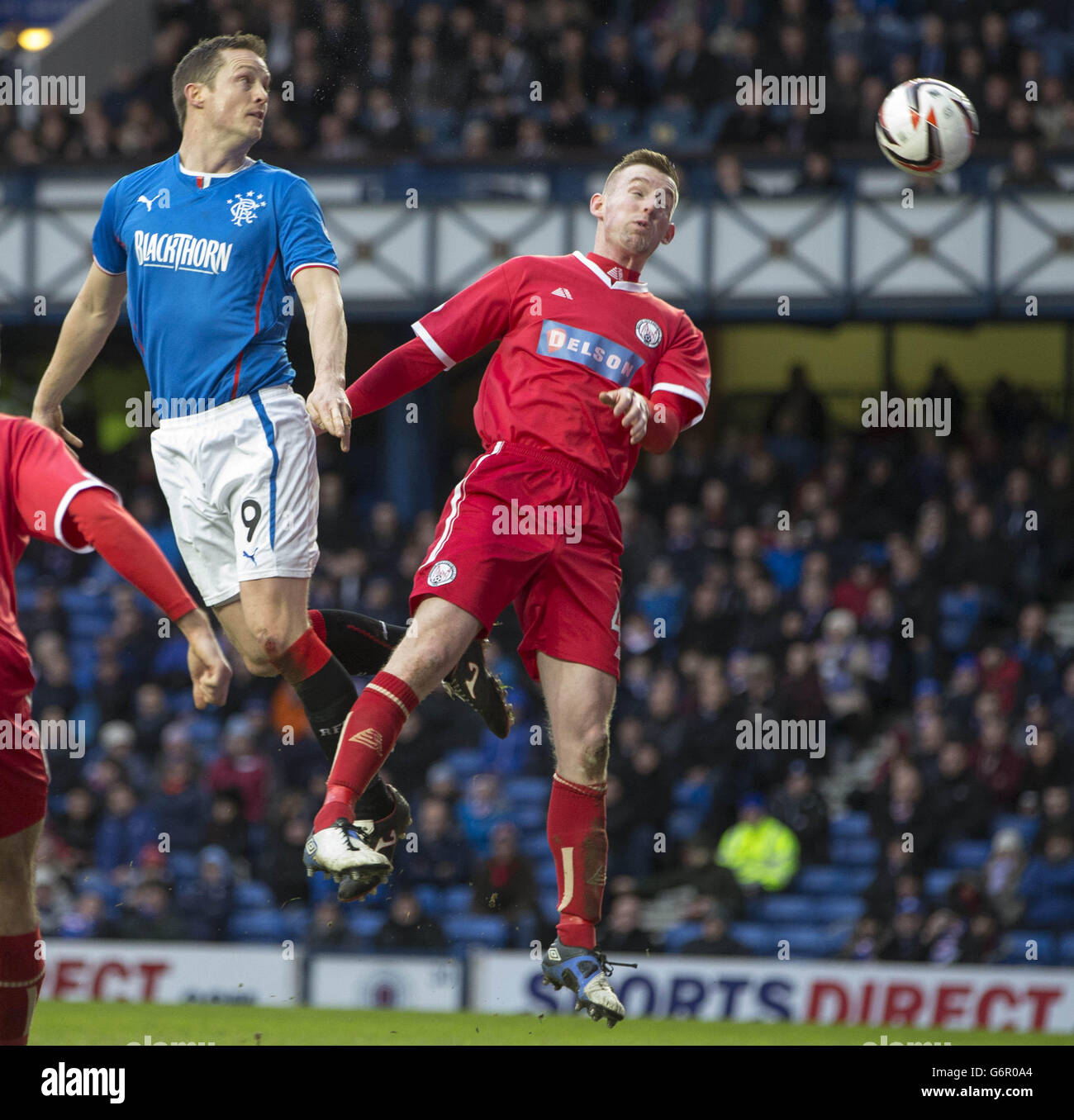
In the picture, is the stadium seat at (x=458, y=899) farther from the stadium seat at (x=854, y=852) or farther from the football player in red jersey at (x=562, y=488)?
the football player in red jersey at (x=562, y=488)

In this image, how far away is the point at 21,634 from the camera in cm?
584

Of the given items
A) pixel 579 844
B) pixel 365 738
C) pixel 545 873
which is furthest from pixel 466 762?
pixel 365 738

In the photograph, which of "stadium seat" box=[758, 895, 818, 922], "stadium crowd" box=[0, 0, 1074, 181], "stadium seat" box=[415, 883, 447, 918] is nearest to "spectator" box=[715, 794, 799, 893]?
"stadium seat" box=[758, 895, 818, 922]

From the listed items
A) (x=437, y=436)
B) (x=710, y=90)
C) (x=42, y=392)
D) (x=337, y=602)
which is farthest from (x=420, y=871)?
(x=710, y=90)

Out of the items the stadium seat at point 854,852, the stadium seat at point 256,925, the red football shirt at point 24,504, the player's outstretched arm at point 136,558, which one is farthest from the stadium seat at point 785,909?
the player's outstretched arm at point 136,558

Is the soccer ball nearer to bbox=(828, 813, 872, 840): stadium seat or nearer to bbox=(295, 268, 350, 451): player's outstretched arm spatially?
bbox=(295, 268, 350, 451): player's outstretched arm

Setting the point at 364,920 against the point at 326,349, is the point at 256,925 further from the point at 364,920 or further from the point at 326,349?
the point at 326,349

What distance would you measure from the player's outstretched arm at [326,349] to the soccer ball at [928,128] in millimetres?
3344

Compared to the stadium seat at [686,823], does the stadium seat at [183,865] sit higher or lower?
lower

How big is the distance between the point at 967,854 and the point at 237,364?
369 inches

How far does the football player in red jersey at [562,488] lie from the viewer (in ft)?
23.6

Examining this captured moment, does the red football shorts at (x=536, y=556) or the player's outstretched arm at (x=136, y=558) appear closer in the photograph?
the player's outstretched arm at (x=136, y=558)

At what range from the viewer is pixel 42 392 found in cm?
781
